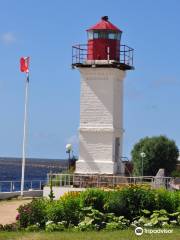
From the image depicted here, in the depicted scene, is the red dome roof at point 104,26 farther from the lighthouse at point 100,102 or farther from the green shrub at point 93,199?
the green shrub at point 93,199

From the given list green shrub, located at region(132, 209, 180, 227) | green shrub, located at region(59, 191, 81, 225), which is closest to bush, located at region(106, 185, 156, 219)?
green shrub, located at region(132, 209, 180, 227)

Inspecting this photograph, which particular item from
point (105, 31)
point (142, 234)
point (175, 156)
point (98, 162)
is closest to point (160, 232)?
point (142, 234)

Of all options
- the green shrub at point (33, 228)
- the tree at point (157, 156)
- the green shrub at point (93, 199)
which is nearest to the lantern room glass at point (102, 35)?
the green shrub at point (93, 199)

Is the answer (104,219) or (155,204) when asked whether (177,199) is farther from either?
(104,219)

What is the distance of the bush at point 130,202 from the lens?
21.7 meters

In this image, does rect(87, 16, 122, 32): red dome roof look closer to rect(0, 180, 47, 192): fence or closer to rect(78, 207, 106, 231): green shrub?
rect(0, 180, 47, 192): fence

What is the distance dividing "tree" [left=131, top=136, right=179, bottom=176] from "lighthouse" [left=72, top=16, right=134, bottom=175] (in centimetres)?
1952

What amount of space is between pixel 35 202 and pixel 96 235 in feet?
12.9

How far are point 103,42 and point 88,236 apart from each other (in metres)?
19.9

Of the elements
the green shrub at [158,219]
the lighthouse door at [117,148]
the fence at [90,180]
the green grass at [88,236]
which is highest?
the lighthouse door at [117,148]

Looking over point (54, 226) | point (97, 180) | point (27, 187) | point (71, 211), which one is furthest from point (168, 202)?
point (27, 187)

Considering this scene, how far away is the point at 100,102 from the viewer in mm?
36562

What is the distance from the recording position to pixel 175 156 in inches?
2287

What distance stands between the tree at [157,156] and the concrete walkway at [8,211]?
25.5m
